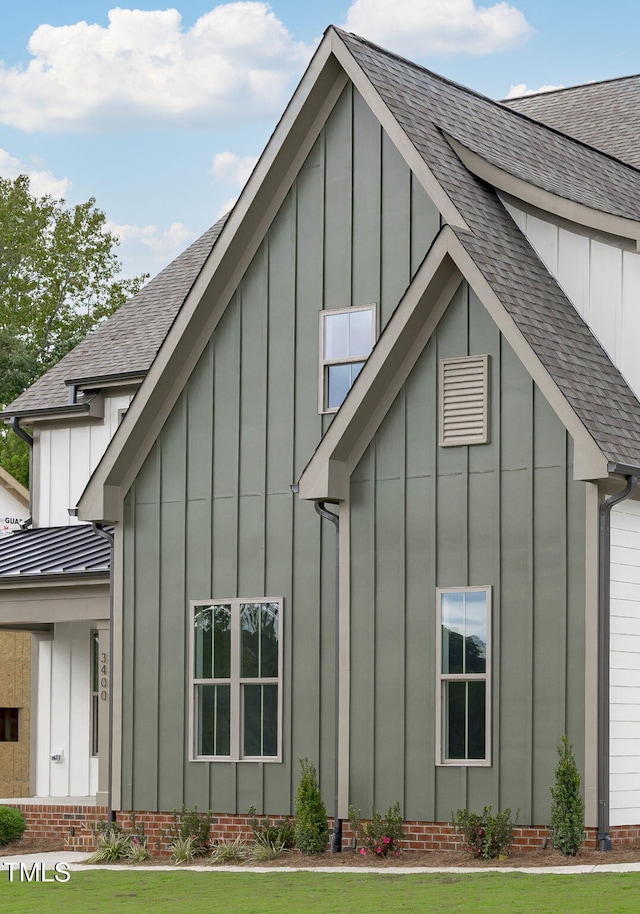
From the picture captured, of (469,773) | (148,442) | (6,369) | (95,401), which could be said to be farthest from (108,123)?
(469,773)

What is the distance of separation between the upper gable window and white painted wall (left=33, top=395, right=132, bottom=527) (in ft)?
23.0

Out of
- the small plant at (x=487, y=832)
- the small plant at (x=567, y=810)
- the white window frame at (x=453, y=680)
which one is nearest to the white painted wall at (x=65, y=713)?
the white window frame at (x=453, y=680)

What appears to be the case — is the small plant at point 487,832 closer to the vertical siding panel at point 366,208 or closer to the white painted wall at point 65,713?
the vertical siding panel at point 366,208

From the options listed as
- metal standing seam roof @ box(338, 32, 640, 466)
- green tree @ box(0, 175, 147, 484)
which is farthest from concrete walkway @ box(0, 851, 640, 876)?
green tree @ box(0, 175, 147, 484)

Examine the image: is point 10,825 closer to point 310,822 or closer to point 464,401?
point 310,822

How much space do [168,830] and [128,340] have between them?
30.6ft

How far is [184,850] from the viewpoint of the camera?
1736cm

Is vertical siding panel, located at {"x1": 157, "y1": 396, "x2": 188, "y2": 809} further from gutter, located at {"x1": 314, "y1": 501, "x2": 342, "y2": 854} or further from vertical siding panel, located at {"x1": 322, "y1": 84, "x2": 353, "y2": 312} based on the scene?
vertical siding panel, located at {"x1": 322, "y1": 84, "x2": 353, "y2": 312}

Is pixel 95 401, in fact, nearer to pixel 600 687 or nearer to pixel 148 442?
pixel 148 442

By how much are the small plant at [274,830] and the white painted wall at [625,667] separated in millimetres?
3743

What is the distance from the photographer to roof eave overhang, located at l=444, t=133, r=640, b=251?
55.9 ft

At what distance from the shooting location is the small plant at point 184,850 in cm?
1730

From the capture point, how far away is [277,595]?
1800 cm

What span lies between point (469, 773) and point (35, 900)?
183 inches
